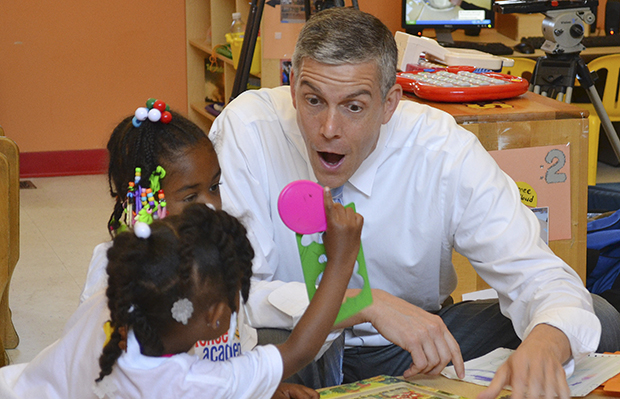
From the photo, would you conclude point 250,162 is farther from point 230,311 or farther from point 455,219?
point 230,311

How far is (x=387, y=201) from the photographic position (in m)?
1.59

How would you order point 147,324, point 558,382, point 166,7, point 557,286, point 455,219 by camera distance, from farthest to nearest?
1. point 166,7
2. point 455,219
3. point 557,286
4. point 558,382
5. point 147,324

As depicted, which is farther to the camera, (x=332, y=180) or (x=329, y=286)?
(x=332, y=180)

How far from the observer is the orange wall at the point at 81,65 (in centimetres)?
436

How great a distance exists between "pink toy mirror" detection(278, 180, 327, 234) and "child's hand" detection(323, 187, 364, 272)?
1 cm

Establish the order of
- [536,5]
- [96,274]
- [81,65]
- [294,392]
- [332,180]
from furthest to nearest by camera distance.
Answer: [81,65] < [536,5] < [332,180] < [96,274] < [294,392]

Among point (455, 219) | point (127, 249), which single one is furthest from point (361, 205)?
point (127, 249)

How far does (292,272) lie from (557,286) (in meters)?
0.59

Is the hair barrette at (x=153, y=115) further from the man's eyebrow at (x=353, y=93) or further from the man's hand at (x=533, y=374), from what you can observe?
the man's hand at (x=533, y=374)

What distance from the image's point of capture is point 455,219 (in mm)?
1534

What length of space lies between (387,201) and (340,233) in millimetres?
617

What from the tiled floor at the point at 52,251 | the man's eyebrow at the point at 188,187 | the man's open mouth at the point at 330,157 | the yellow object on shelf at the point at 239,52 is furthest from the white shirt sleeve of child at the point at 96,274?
the yellow object on shelf at the point at 239,52

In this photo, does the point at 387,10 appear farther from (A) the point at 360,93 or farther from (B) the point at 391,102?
(A) the point at 360,93

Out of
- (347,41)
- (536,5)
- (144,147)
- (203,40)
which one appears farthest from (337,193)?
(203,40)
